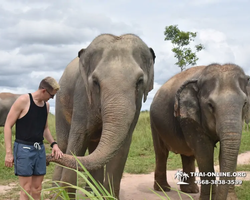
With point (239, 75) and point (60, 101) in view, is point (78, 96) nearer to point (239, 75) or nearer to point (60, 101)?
point (60, 101)

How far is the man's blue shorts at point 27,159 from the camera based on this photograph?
3.75 meters

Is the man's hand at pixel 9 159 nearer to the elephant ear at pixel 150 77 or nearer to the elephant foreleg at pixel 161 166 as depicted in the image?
the elephant ear at pixel 150 77

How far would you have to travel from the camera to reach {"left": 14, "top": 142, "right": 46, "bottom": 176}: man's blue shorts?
3.75 metres

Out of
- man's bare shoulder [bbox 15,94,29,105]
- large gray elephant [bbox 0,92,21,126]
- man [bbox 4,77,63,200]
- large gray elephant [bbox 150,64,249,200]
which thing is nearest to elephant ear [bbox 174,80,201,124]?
large gray elephant [bbox 150,64,249,200]

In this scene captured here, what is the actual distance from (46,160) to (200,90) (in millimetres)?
2520

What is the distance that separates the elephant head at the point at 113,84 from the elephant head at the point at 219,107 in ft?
2.91

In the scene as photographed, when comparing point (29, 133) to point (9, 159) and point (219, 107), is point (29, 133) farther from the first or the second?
point (219, 107)

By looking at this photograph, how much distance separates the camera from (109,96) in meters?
3.82

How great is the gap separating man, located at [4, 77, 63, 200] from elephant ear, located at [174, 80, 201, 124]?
219cm

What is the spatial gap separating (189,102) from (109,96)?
1.81 meters

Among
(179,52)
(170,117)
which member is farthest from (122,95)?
(179,52)

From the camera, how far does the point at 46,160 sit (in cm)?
375

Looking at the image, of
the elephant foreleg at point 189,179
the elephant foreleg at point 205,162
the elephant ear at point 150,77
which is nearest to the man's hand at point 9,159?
the elephant ear at point 150,77

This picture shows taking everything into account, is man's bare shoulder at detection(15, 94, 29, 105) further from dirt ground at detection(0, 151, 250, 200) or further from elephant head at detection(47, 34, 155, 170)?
dirt ground at detection(0, 151, 250, 200)
